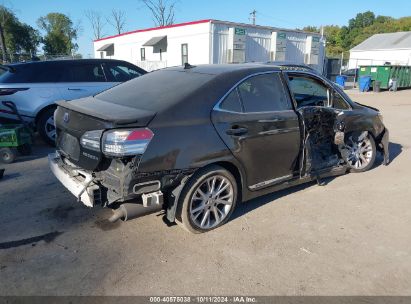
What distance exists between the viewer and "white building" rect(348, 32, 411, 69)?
48.1 meters

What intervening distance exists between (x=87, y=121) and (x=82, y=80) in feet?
14.8

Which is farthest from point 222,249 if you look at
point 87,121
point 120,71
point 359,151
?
point 120,71

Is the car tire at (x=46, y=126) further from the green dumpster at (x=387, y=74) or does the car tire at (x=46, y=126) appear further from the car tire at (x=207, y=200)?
the green dumpster at (x=387, y=74)

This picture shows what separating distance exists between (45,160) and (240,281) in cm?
452

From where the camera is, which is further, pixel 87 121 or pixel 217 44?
pixel 217 44

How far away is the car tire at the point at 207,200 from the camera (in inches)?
137

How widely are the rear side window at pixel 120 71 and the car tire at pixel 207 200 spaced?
16.3ft

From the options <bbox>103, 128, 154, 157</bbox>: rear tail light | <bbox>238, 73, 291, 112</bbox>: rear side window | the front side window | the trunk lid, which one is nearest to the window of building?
the front side window

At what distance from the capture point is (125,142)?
9.93ft

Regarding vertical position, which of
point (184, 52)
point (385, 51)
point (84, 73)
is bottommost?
point (84, 73)

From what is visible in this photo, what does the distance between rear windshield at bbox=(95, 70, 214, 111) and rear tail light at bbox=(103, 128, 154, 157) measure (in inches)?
14.5

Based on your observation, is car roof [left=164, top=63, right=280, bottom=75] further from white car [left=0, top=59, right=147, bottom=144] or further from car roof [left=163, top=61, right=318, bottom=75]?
white car [left=0, top=59, right=147, bottom=144]

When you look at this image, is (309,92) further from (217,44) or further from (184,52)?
(184,52)

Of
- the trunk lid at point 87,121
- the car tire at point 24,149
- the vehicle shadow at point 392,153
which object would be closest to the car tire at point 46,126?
the car tire at point 24,149
